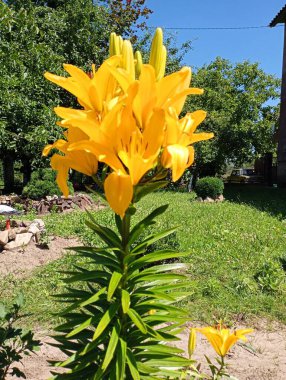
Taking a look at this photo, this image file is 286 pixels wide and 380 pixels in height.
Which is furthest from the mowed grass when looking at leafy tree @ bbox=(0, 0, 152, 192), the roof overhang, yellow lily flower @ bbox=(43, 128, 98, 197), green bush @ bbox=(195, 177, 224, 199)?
the roof overhang

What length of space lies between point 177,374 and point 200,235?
5.22m

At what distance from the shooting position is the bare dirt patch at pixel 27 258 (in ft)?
15.9

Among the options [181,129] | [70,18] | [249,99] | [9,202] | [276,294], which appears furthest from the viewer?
[249,99]

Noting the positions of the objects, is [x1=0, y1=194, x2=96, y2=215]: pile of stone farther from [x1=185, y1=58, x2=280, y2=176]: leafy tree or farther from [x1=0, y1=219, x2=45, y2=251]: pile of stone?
[x1=185, y1=58, x2=280, y2=176]: leafy tree

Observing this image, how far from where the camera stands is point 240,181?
21.5m

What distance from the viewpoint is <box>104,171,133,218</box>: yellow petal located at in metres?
0.86

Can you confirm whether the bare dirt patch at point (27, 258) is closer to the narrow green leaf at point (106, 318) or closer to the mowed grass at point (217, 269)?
the mowed grass at point (217, 269)

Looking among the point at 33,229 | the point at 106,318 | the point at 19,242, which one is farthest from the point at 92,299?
the point at 33,229

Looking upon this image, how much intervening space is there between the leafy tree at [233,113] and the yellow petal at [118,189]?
15565 millimetres

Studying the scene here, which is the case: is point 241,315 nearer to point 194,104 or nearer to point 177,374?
point 177,374

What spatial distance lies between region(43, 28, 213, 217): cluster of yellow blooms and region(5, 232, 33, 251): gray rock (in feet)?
16.2

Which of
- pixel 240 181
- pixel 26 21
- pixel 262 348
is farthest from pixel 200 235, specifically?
pixel 240 181

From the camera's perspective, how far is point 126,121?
917 millimetres

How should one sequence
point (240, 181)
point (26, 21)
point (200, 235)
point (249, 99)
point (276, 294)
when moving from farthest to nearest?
point (240, 181)
point (249, 99)
point (200, 235)
point (26, 21)
point (276, 294)
